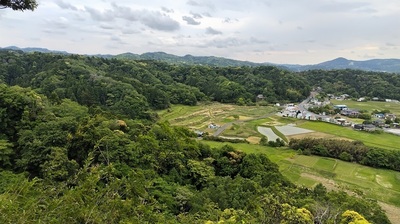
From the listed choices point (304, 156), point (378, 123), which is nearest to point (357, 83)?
point (378, 123)

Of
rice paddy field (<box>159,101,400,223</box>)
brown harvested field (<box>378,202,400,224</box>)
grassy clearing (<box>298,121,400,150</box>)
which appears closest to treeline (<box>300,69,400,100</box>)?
rice paddy field (<box>159,101,400,223</box>)

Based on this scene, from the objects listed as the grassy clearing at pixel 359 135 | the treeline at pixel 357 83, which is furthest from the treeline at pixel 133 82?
the grassy clearing at pixel 359 135

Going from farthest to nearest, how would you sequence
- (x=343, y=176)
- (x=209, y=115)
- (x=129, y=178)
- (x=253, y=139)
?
(x=209, y=115)
(x=253, y=139)
(x=343, y=176)
(x=129, y=178)

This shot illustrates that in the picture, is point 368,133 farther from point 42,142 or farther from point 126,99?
point 42,142

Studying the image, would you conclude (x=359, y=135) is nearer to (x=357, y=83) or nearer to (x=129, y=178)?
(x=129, y=178)

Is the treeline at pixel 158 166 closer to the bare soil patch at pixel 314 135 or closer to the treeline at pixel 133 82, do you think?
the treeline at pixel 133 82

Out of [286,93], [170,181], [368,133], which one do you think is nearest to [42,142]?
[170,181]

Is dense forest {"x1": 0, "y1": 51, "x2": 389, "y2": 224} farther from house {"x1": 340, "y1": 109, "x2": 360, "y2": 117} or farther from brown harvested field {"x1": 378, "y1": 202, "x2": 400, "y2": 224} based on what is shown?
house {"x1": 340, "y1": 109, "x2": 360, "y2": 117}

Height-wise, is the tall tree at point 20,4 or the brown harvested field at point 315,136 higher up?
the tall tree at point 20,4
